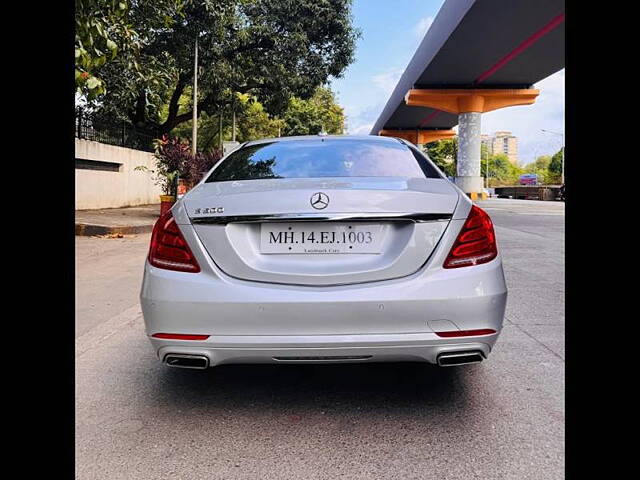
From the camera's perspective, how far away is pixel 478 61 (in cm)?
2078

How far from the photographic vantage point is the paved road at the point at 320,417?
7.57 feet

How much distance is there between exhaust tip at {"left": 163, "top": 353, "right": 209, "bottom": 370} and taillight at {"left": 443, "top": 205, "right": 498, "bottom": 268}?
118 centimetres

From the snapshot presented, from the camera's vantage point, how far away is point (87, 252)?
9.19m

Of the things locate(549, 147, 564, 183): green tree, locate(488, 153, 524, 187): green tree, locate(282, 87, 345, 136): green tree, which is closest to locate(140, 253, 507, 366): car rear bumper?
locate(282, 87, 345, 136): green tree

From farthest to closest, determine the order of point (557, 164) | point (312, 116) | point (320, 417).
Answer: point (557, 164) < point (312, 116) < point (320, 417)

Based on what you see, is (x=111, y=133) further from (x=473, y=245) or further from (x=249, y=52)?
(x=473, y=245)

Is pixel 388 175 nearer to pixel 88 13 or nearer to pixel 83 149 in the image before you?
pixel 88 13

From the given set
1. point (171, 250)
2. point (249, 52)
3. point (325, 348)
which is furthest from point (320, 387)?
point (249, 52)

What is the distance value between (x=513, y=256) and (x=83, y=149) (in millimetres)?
14097

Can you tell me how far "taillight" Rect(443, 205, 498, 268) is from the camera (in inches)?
101

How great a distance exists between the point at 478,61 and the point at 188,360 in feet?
67.7

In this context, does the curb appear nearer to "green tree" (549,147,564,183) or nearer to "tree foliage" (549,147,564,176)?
"green tree" (549,147,564,183)

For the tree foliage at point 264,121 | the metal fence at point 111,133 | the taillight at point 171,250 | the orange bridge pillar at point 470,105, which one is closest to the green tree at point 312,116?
the tree foliage at point 264,121
